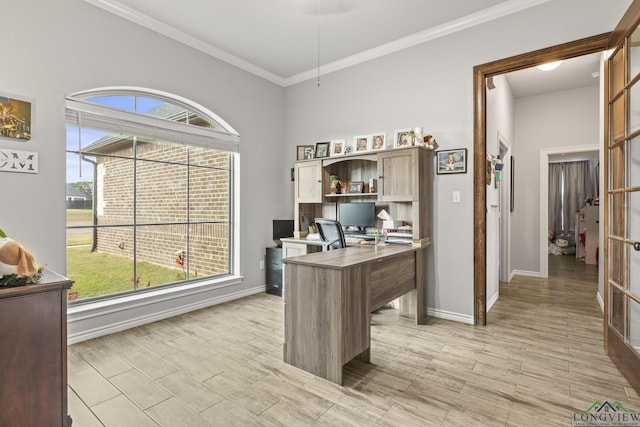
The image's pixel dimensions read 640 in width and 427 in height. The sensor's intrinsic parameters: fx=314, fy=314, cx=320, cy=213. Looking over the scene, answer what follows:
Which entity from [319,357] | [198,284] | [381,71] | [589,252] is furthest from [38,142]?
[589,252]

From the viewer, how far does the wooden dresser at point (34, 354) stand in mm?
1297

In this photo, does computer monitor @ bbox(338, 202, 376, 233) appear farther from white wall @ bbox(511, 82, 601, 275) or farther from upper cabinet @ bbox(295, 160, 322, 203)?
white wall @ bbox(511, 82, 601, 275)

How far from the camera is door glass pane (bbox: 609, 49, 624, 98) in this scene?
7.41 feet

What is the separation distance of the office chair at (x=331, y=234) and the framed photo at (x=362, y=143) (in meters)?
1.01

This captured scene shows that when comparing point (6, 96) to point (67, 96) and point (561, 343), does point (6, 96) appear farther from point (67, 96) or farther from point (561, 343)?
point (561, 343)

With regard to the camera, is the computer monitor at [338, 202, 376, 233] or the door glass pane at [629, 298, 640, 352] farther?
the computer monitor at [338, 202, 376, 233]

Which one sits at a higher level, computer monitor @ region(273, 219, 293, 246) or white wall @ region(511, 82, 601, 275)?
white wall @ region(511, 82, 601, 275)

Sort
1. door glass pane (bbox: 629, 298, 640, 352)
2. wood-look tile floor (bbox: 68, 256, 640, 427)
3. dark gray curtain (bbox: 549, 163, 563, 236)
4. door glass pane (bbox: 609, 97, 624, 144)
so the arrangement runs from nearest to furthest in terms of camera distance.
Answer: wood-look tile floor (bbox: 68, 256, 640, 427), door glass pane (bbox: 629, 298, 640, 352), door glass pane (bbox: 609, 97, 624, 144), dark gray curtain (bbox: 549, 163, 563, 236)

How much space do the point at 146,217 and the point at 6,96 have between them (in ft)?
4.77

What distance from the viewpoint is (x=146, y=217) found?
336cm

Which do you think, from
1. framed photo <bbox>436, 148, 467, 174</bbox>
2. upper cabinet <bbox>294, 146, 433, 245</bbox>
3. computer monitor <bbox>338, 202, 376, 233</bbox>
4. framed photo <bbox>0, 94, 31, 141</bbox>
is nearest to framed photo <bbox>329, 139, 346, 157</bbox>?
upper cabinet <bbox>294, 146, 433, 245</bbox>

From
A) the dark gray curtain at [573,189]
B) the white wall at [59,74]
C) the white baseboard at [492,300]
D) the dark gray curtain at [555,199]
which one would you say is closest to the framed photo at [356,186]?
the white wall at [59,74]

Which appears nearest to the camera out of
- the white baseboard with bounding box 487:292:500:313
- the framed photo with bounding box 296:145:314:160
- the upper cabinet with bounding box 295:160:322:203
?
the white baseboard with bounding box 487:292:500:313

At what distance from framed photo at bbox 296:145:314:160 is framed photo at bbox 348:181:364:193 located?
0.80 meters
